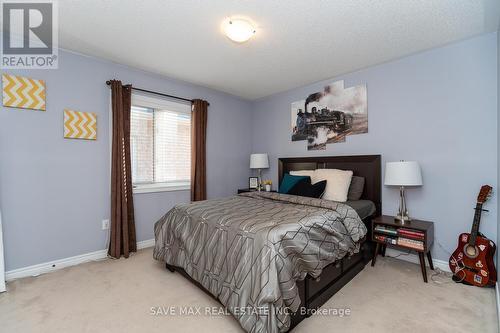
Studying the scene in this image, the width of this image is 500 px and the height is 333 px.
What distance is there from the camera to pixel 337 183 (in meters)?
2.99

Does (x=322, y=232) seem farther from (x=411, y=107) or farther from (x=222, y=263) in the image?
(x=411, y=107)

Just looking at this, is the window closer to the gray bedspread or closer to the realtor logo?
the realtor logo

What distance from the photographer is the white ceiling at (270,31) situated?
1.92 metres

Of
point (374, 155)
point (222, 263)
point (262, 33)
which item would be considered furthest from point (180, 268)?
point (374, 155)

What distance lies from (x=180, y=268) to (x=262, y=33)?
2.52 m

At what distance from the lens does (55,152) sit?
2580mm

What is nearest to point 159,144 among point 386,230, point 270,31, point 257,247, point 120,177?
point 120,177

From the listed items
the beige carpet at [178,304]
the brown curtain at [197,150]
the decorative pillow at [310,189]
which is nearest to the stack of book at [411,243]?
the beige carpet at [178,304]

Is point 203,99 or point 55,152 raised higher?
point 203,99

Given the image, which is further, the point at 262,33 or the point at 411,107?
the point at 411,107

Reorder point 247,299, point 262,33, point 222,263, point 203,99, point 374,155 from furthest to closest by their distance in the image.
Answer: point 203,99
point 374,155
point 262,33
point 222,263
point 247,299

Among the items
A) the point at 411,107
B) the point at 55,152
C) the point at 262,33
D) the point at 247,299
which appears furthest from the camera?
the point at 411,107

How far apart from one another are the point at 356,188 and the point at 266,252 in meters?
2.04

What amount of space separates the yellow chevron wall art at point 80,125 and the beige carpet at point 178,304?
60.0 inches
